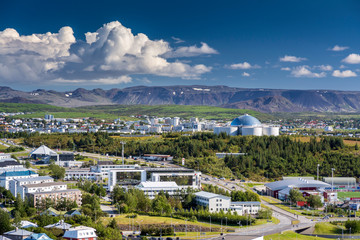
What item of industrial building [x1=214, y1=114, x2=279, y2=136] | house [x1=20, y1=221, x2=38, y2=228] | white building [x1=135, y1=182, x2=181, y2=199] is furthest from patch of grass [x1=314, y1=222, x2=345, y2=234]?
industrial building [x1=214, y1=114, x2=279, y2=136]

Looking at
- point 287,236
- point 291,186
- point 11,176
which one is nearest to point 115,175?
point 11,176

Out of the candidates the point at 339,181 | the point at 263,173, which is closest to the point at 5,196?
the point at 263,173

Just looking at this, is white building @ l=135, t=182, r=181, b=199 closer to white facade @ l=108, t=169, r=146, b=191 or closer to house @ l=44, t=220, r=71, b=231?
white facade @ l=108, t=169, r=146, b=191

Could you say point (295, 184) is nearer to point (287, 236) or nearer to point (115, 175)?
point (287, 236)

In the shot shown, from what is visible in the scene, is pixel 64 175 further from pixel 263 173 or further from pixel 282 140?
pixel 282 140

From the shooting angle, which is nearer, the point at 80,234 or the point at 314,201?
the point at 80,234

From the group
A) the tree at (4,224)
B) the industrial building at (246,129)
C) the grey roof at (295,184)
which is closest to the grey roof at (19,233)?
the tree at (4,224)
